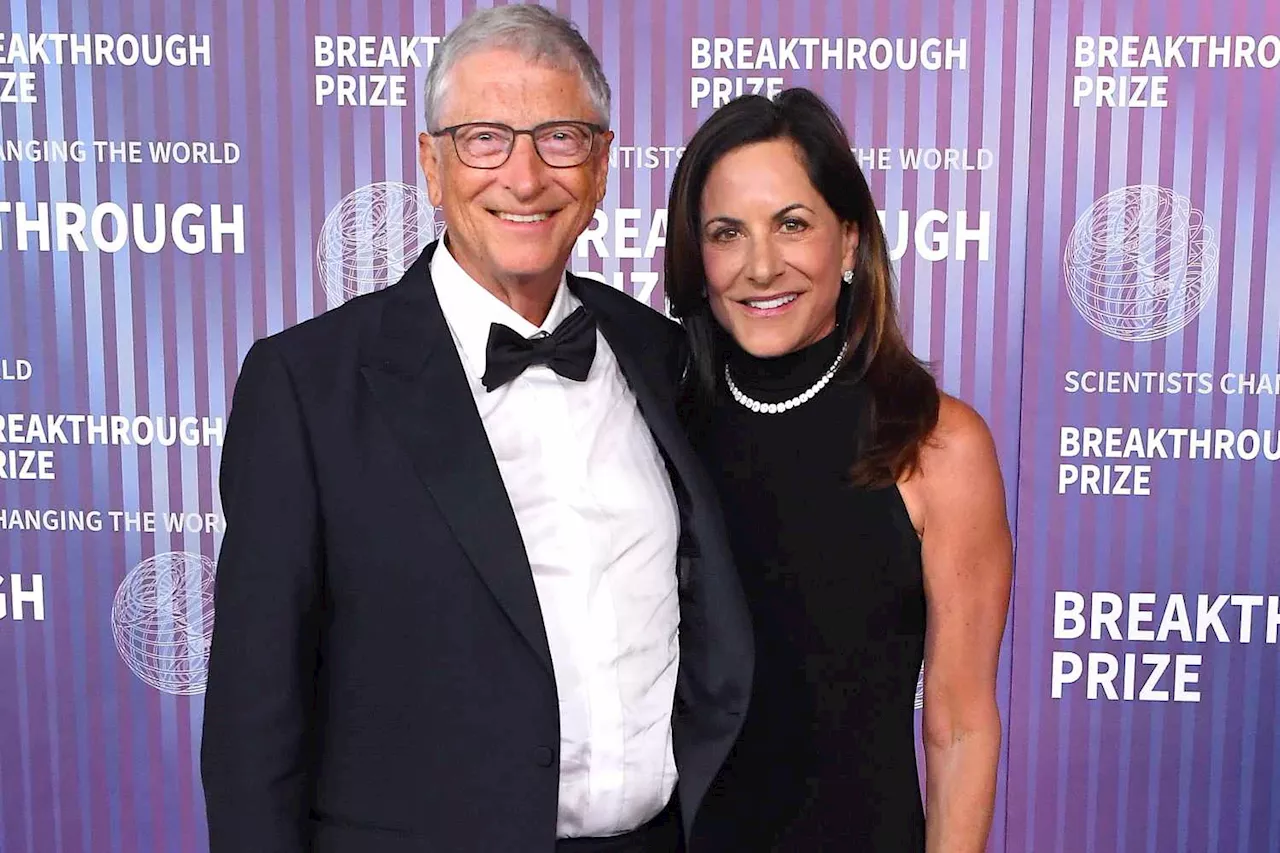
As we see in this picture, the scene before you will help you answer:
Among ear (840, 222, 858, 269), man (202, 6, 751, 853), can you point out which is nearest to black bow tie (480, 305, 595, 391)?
man (202, 6, 751, 853)

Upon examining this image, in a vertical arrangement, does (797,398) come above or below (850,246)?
below

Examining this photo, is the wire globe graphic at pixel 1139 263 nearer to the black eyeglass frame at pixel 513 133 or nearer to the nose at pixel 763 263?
the nose at pixel 763 263

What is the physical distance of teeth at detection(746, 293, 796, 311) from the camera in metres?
1.60

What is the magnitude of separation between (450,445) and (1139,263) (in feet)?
6.23

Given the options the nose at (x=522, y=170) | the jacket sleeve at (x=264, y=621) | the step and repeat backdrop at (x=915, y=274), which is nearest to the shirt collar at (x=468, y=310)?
the nose at (x=522, y=170)

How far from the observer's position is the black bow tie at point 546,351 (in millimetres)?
1396

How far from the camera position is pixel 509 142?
1420 millimetres

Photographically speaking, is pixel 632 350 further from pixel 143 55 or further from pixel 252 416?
pixel 143 55

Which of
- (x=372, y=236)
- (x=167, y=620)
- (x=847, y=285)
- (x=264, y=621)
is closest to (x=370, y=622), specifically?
(x=264, y=621)

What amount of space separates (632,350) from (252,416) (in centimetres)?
55

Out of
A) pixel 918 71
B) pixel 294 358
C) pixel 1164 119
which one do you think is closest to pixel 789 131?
→ pixel 294 358

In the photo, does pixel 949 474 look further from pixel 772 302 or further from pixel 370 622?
pixel 370 622

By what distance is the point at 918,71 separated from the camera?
8.36 ft

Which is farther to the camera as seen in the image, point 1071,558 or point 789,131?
point 1071,558
